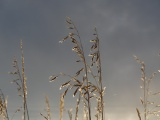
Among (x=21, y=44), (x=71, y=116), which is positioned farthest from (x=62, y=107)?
(x=21, y=44)

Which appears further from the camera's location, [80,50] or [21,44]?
[21,44]

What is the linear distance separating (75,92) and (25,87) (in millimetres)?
1188

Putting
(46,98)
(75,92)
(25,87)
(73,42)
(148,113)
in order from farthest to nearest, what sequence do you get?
(46,98)
(148,113)
(25,87)
(73,42)
(75,92)

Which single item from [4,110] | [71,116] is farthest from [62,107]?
[4,110]

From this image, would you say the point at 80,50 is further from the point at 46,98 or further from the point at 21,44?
the point at 46,98

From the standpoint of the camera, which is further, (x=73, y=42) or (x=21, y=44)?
(x=21, y=44)

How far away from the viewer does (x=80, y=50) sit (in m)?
3.16

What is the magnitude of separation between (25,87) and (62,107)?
1.92 feet

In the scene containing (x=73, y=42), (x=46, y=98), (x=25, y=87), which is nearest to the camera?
(x=73, y=42)

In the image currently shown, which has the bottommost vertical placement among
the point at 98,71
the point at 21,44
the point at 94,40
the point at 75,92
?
the point at 75,92

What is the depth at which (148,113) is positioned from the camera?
4297mm

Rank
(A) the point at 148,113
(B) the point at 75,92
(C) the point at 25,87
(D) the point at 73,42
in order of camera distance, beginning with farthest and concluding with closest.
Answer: (A) the point at 148,113 → (C) the point at 25,87 → (D) the point at 73,42 → (B) the point at 75,92

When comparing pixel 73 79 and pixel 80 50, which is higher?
pixel 80 50

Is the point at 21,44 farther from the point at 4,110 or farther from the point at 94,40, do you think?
the point at 94,40
